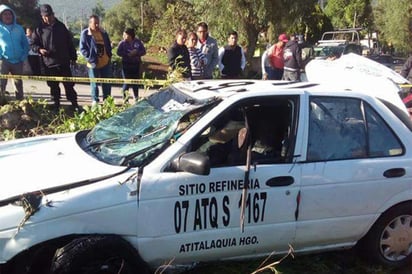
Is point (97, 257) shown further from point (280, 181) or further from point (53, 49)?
point (53, 49)

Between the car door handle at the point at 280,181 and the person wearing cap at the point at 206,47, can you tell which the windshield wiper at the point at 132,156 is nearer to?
the car door handle at the point at 280,181

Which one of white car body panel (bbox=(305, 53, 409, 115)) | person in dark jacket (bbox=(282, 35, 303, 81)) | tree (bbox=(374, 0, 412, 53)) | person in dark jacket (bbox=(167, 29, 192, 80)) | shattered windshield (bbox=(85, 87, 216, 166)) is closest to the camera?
shattered windshield (bbox=(85, 87, 216, 166))

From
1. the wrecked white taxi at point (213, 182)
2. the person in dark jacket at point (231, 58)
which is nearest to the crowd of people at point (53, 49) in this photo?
the person in dark jacket at point (231, 58)

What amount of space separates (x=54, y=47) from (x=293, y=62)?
4.61m

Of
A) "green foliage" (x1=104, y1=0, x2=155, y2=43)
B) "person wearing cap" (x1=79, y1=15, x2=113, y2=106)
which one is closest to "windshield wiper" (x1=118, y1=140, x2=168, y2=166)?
"person wearing cap" (x1=79, y1=15, x2=113, y2=106)

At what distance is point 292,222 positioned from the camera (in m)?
3.55

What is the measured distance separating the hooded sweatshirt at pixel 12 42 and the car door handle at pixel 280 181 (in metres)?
6.01

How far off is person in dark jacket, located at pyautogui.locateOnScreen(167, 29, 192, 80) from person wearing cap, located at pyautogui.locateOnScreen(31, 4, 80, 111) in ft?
5.66

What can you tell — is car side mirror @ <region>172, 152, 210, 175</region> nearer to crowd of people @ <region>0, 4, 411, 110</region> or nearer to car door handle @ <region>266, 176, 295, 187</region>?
car door handle @ <region>266, 176, 295, 187</region>

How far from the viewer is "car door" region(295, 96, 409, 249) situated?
11.8 feet

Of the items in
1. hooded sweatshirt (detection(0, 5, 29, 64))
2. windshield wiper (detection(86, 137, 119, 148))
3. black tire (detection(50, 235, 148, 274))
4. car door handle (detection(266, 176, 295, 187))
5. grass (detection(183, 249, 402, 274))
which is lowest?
grass (detection(183, 249, 402, 274))

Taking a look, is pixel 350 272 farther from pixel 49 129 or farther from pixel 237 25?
pixel 237 25

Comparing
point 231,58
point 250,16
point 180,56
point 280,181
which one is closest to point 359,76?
point 280,181

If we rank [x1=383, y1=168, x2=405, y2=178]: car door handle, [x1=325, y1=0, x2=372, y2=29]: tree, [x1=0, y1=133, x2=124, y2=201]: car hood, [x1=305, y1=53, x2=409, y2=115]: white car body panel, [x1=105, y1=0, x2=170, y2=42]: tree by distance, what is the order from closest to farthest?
[x1=0, y1=133, x2=124, y2=201]: car hood, [x1=383, y1=168, x2=405, y2=178]: car door handle, [x1=305, y1=53, x2=409, y2=115]: white car body panel, [x1=105, y1=0, x2=170, y2=42]: tree, [x1=325, y1=0, x2=372, y2=29]: tree
